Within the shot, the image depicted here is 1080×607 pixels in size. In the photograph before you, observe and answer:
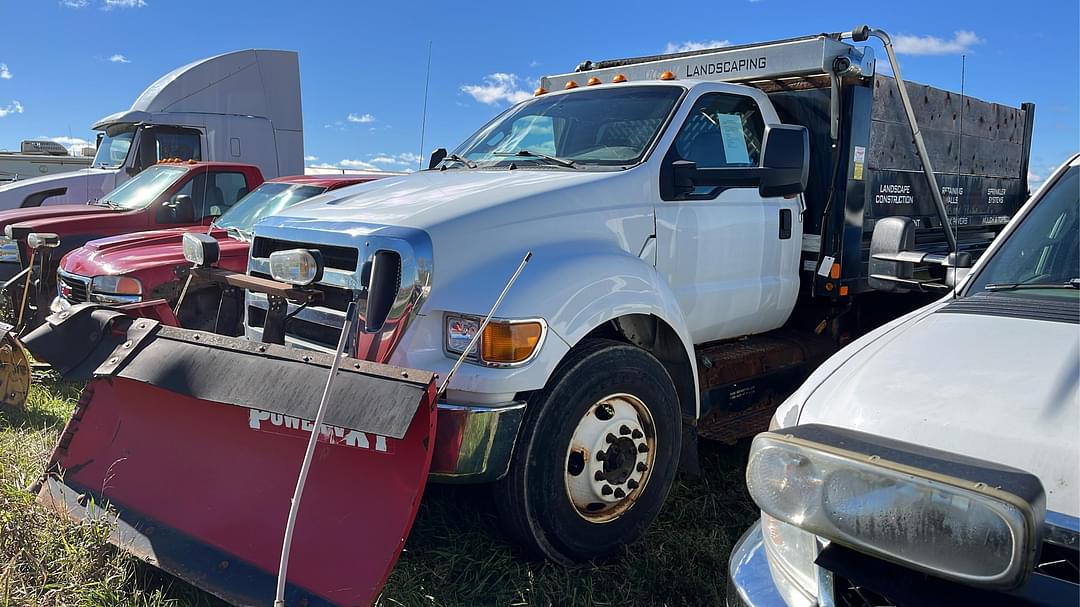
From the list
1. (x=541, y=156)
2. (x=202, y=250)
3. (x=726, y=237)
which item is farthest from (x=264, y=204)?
(x=726, y=237)

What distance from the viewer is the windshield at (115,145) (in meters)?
12.4

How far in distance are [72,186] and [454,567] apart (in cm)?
1122

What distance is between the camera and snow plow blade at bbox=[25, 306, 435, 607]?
274 cm

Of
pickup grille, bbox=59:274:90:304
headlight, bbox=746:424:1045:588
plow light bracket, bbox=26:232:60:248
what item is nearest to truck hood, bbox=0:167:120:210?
plow light bracket, bbox=26:232:60:248

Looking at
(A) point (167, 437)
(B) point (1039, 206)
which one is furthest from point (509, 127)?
(B) point (1039, 206)

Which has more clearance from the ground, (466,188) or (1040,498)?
(466,188)

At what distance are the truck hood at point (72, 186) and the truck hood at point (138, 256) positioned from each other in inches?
241

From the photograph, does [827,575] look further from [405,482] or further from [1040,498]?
[405,482]

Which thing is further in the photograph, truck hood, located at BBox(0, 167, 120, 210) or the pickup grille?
truck hood, located at BBox(0, 167, 120, 210)

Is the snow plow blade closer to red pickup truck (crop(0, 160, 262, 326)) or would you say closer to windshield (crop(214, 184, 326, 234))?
windshield (crop(214, 184, 326, 234))

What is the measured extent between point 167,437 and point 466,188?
1717 millimetres

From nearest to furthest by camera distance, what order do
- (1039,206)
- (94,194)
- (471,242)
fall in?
(1039,206)
(471,242)
(94,194)

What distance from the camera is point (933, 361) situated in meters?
1.88

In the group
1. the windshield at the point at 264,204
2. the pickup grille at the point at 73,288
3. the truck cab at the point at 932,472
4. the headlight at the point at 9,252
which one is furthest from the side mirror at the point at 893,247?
the headlight at the point at 9,252
